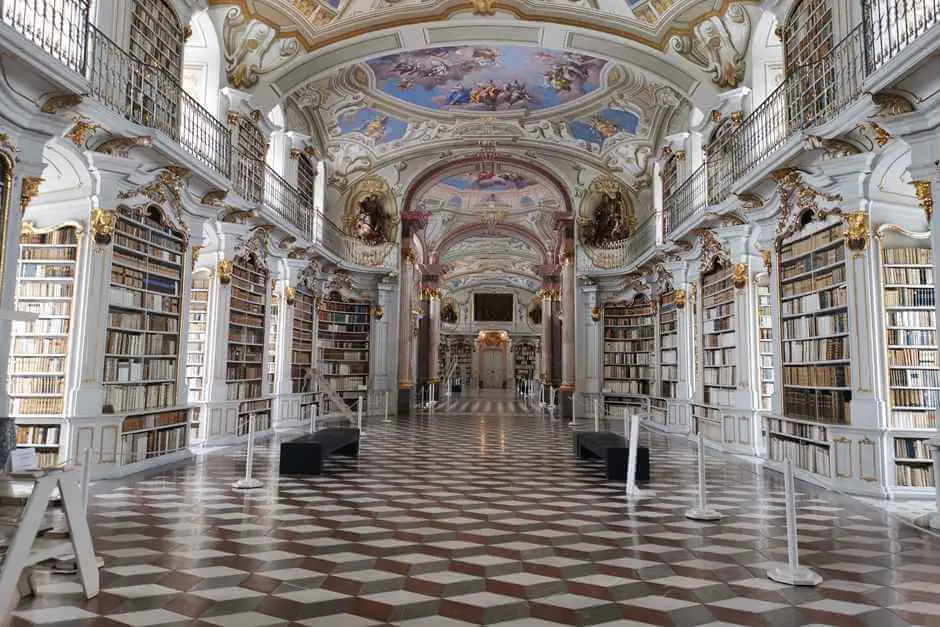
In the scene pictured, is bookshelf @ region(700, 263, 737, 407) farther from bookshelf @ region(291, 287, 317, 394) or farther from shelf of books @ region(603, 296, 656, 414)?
bookshelf @ region(291, 287, 317, 394)

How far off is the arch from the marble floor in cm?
1223

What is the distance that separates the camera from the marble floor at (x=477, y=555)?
3.42m

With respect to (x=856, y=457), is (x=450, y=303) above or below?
above

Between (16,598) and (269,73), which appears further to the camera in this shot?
(269,73)

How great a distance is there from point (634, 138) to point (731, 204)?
7.12m

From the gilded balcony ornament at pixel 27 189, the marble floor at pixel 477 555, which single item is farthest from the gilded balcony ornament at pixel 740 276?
the gilded balcony ornament at pixel 27 189

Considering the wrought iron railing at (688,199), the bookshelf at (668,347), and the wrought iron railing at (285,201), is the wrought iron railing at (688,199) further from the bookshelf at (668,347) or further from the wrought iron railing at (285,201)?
the wrought iron railing at (285,201)

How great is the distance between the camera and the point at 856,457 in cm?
691

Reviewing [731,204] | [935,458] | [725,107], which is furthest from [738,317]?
[935,458]

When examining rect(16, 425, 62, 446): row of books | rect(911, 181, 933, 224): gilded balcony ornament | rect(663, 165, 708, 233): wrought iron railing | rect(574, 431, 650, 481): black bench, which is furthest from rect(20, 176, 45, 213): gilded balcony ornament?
rect(663, 165, 708, 233): wrought iron railing

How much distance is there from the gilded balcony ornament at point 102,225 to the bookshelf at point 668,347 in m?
10.7

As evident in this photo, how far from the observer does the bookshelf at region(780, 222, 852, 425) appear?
7.55m

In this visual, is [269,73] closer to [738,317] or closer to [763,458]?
[738,317]

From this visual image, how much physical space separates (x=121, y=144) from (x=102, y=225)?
941 millimetres
